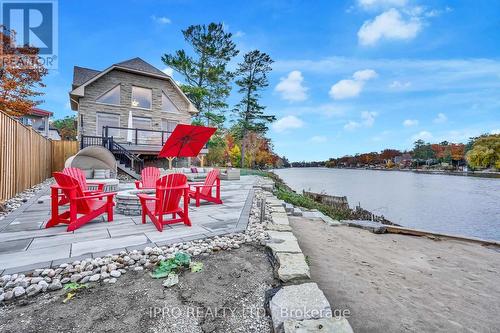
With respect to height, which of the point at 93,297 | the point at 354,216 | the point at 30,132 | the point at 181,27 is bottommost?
the point at 354,216

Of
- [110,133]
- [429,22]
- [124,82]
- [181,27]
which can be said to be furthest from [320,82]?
[110,133]

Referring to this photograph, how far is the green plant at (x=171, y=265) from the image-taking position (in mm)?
2351

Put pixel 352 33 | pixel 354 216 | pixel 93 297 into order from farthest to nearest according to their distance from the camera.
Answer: pixel 352 33, pixel 354 216, pixel 93 297

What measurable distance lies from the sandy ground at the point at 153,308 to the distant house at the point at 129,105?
11978 mm

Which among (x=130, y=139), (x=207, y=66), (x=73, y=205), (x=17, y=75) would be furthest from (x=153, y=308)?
(x=207, y=66)

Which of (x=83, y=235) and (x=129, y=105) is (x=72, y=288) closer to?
(x=83, y=235)

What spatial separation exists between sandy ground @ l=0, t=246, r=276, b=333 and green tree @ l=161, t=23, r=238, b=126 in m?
20.6

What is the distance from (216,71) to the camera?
72.2ft

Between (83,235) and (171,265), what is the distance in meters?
1.87

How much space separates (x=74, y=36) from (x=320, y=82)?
2044cm

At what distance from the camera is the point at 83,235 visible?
11.3 ft

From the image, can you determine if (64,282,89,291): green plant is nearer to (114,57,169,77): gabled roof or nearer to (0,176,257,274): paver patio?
(0,176,257,274): paver patio

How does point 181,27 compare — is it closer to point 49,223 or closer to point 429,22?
point 429,22

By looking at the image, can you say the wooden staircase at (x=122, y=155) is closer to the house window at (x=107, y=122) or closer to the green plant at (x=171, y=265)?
the house window at (x=107, y=122)
